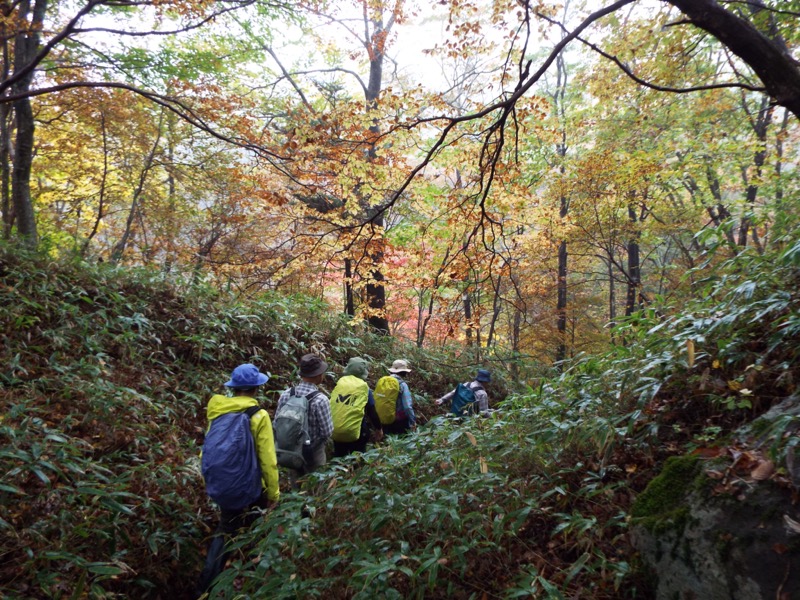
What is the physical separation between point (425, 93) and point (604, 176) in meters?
5.95

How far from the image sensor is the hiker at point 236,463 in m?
3.77

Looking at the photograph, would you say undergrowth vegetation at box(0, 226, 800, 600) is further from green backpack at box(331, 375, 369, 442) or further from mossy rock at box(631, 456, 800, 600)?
green backpack at box(331, 375, 369, 442)

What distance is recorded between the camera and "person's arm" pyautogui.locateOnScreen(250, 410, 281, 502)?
13.0 feet

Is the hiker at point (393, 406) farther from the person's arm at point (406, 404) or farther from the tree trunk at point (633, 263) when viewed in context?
the tree trunk at point (633, 263)

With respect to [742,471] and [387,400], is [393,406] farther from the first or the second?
[742,471]

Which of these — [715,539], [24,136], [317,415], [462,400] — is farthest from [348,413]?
[24,136]

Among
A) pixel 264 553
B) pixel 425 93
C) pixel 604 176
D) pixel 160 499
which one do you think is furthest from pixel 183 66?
pixel 604 176

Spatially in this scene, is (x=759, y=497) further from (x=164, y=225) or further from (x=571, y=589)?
(x=164, y=225)

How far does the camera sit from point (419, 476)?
4.03 m

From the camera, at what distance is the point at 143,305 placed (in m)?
7.64

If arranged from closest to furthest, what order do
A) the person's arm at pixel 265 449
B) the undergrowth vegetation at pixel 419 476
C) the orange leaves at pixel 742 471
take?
the orange leaves at pixel 742 471 → the undergrowth vegetation at pixel 419 476 → the person's arm at pixel 265 449

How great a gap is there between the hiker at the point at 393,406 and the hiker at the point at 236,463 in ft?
7.74

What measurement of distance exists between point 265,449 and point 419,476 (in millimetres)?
1443

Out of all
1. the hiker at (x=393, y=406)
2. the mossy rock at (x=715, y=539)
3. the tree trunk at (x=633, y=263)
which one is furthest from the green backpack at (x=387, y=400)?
the tree trunk at (x=633, y=263)
